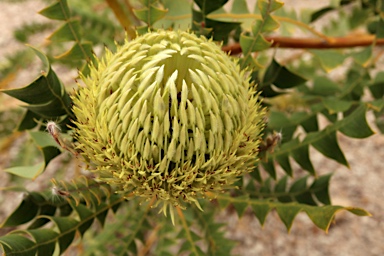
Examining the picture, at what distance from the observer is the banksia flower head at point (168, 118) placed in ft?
3.62

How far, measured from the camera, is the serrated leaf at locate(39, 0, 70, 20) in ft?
4.65

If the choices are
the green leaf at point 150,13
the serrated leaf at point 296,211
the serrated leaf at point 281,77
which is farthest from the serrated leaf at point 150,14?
the serrated leaf at point 296,211

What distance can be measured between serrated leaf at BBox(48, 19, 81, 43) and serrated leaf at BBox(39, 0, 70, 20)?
1.4 inches

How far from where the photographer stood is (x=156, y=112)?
3.59 feet

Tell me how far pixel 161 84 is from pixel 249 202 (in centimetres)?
66

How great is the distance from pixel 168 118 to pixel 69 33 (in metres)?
0.66

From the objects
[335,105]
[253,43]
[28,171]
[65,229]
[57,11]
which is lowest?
[335,105]

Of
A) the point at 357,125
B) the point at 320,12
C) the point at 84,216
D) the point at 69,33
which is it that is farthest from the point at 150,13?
the point at 320,12

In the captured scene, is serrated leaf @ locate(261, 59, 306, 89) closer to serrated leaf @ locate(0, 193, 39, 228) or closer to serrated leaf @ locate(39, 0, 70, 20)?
serrated leaf @ locate(39, 0, 70, 20)

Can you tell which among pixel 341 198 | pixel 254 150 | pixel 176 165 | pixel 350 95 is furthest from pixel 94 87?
pixel 341 198

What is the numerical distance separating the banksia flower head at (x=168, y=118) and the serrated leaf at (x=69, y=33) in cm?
38

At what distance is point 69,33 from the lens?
1525 millimetres

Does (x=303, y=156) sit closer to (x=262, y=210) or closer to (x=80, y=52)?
(x=262, y=210)

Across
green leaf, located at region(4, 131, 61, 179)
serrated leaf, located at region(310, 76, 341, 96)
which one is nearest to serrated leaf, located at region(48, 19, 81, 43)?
green leaf, located at region(4, 131, 61, 179)
